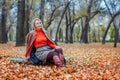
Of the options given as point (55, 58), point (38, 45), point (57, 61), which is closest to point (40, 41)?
point (38, 45)

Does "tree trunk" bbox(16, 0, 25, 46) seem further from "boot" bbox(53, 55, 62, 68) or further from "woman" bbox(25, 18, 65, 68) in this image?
"boot" bbox(53, 55, 62, 68)

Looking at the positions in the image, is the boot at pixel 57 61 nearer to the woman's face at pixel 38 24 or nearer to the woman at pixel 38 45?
the woman at pixel 38 45

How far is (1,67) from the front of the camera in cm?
910

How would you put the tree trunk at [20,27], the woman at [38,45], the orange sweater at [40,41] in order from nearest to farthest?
1. the woman at [38,45]
2. the orange sweater at [40,41]
3. the tree trunk at [20,27]

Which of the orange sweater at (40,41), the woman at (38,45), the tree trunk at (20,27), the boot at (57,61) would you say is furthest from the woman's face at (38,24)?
the tree trunk at (20,27)

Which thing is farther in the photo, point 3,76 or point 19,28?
point 19,28

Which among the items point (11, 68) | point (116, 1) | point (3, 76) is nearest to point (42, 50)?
point (11, 68)

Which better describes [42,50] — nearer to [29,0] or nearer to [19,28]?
[19,28]

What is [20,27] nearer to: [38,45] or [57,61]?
[38,45]

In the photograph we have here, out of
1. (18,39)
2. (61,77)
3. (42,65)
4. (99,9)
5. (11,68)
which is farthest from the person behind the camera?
(99,9)

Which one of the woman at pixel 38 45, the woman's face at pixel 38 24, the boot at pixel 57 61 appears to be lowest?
the boot at pixel 57 61

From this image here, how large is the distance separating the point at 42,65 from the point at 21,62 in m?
0.73

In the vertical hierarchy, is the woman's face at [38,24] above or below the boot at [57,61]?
above

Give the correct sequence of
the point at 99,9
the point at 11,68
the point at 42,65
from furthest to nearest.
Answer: the point at 99,9 → the point at 42,65 → the point at 11,68
